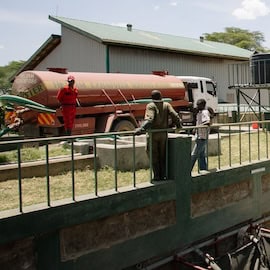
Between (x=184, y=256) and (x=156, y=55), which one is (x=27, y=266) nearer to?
(x=184, y=256)

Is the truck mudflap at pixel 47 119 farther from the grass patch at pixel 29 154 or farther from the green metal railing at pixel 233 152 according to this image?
the green metal railing at pixel 233 152

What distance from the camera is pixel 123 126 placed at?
42.2ft

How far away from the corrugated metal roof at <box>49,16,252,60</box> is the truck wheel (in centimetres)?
703

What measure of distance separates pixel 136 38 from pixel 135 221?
1623cm

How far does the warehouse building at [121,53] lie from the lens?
19719 mm

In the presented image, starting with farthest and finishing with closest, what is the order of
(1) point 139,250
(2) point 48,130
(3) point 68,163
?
(2) point 48,130
(3) point 68,163
(1) point 139,250

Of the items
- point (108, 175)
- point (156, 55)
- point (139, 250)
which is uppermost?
point (156, 55)

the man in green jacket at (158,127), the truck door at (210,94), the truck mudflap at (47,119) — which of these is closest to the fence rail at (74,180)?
the man in green jacket at (158,127)

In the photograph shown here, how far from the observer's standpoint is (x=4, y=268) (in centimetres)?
459

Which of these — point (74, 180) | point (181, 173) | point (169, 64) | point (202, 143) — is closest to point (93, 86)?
point (202, 143)

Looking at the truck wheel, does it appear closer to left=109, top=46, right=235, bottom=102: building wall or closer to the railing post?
the railing post

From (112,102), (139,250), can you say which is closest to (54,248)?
(139,250)

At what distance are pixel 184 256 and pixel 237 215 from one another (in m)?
1.72

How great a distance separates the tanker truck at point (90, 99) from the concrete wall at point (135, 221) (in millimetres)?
5416
